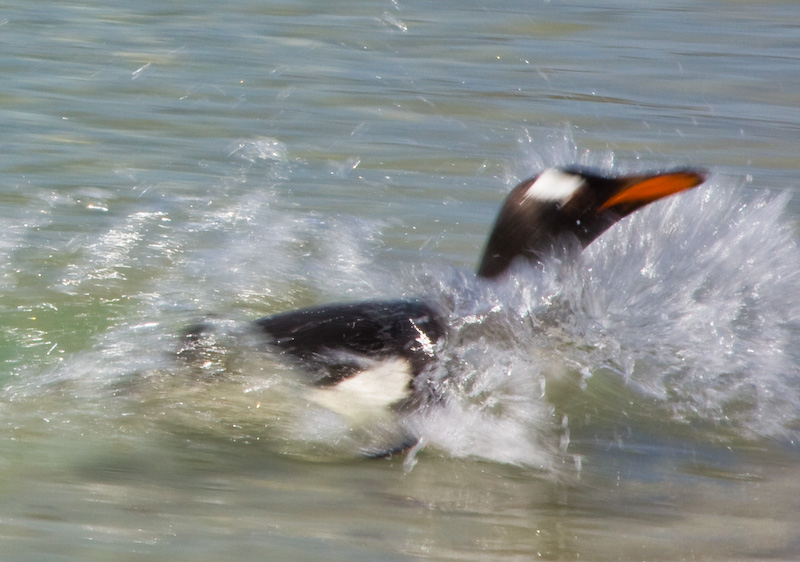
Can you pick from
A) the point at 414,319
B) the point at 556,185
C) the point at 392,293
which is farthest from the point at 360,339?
the point at 556,185

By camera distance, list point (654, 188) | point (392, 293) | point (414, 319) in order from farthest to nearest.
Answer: point (392, 293) < point (414, 319) < point (654, 188)

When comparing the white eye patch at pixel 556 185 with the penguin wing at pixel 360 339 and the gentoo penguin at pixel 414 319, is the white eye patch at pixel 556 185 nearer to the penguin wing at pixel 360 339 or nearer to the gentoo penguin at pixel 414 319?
the gentoo penguin at pixel 414 319

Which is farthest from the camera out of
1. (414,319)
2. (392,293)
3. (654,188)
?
(392,293)

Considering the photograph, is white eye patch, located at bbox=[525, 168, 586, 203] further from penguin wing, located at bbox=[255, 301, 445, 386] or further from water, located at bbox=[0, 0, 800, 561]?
penguin wing, located at bbox=[255, 301, 445, 386]

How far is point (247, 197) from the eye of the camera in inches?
234

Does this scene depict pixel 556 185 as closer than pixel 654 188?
No

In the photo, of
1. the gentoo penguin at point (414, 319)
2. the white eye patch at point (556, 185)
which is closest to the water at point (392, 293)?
the gentoo penguin at point (414, 319)

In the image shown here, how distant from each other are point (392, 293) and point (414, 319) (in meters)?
0.57

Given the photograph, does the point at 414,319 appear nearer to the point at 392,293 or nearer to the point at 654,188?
the point at 392,293

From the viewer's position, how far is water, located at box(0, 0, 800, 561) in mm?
3205

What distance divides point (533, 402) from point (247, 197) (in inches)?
98.0

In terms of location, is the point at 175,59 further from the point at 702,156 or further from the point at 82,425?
the point at 82,425

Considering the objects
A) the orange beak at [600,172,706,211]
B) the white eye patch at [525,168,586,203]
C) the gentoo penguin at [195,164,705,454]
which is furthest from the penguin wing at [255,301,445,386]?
the orange beak at [600,172,706,211]

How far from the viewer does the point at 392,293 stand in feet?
14.4
